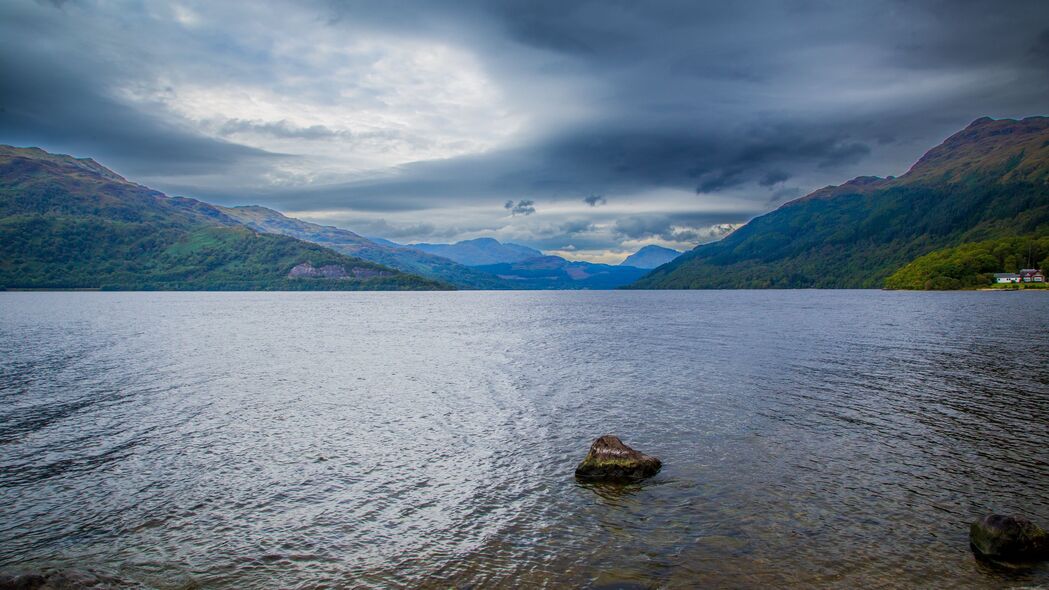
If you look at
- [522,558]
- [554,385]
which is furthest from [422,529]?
[554,385]

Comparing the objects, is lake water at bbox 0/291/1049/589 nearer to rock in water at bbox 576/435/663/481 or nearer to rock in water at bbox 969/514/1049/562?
rock in water at bbox 969/514/1049/562

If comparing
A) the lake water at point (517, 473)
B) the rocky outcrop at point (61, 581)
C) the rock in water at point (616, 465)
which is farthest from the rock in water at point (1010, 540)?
the rocky outcrop at point (61, 581)

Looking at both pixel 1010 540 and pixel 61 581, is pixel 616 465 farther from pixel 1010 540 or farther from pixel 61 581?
pixel 61 581

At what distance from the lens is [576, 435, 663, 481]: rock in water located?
73.2ft

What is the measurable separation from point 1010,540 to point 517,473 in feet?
53.7

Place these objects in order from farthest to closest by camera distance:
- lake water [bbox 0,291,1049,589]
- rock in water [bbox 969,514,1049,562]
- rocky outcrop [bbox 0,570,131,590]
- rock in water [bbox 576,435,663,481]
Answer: rock in water [bbox 576,435,663,481], lake water [bbox 0,291,1049,589], rock in water [bbox 969,514,1049,562], rocky outcrop [bbox 0,570,131,590]

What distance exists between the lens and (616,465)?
22438 millimetres

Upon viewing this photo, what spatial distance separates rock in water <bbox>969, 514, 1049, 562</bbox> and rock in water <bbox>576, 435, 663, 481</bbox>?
10699mm

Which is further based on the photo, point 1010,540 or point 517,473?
point 517,473

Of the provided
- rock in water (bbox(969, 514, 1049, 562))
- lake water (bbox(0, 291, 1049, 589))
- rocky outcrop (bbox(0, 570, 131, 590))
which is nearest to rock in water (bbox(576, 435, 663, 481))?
lake water (bbox(0, 291, 1049, 589))

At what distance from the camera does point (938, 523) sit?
17.3m

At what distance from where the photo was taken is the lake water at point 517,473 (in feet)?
49.8

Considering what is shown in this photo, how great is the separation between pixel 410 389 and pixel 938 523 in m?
35.2

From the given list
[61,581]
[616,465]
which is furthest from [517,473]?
[61,581]
